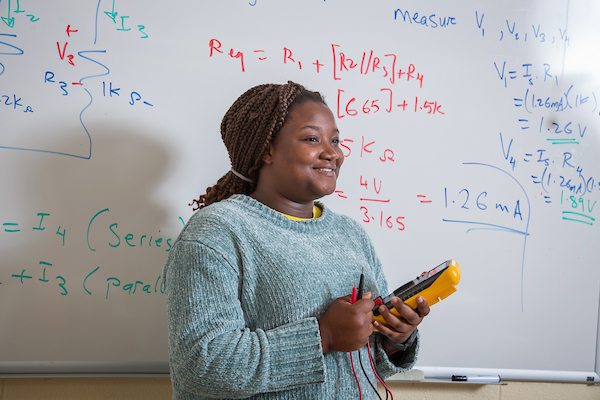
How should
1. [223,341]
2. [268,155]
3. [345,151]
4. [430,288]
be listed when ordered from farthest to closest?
[345,151]
[268,155]
[430,288]
[223,341]

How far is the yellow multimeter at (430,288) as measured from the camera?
853mm

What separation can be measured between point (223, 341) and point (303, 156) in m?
0.39

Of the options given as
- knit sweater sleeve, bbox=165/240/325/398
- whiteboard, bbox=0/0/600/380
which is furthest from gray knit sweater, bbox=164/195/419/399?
whiteboard, bbox=0/0/600/380

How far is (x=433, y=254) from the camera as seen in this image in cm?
134

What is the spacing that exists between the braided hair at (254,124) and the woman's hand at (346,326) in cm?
36

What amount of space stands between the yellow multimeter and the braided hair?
1.29 ft

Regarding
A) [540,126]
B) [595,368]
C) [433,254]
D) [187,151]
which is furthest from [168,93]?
[595,368]

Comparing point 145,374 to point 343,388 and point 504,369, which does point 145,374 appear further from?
point 504,369

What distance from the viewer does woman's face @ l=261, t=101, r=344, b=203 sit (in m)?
0.94

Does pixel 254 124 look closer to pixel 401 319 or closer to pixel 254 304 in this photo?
pixel 254 304

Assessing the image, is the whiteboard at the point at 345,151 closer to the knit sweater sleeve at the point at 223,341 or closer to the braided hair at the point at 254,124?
the braided hair at the point at 254,124

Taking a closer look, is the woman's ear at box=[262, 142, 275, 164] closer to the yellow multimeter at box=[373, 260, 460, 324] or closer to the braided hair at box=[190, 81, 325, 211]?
the braided hair at box=[190, 81, 325, 211]

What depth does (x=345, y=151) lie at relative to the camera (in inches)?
52.0

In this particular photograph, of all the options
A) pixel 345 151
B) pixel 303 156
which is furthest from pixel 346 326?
pixel 345 151
